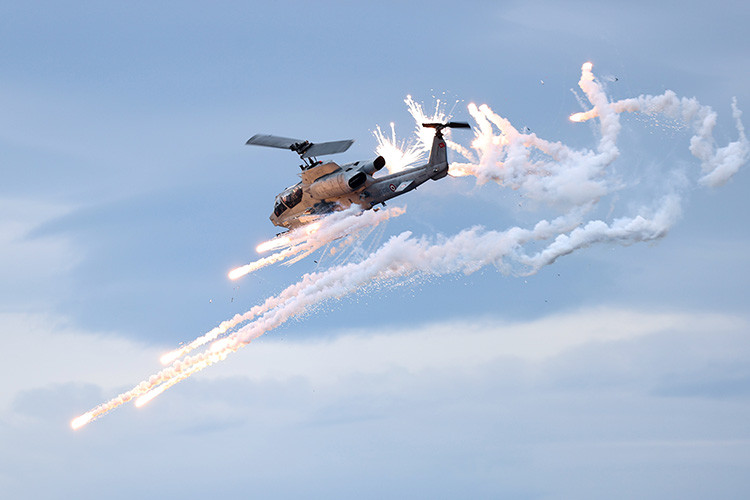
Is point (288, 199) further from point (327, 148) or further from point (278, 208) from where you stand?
point (327, 148)

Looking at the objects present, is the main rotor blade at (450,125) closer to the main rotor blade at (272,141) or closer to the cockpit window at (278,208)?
the main rotor blade at (272,141)

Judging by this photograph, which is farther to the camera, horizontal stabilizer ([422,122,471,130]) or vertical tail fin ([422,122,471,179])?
vertical tail fin ([422,122,471,179])

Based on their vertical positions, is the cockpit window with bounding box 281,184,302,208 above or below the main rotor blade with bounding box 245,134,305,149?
below

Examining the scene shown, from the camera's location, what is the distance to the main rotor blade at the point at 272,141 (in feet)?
222

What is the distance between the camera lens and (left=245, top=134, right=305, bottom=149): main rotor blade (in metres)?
67.8

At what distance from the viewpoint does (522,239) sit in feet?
207

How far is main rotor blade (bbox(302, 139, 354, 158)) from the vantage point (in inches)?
2463

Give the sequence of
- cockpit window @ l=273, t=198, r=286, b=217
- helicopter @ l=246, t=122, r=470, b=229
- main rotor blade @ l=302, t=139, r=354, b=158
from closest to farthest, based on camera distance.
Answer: main rotor blade @ l=302, t=139, r=354, b=158 < helicopter @ l=246, t=122, r=470, b=229 < cockpit window @ l=273, t=198, r=286, b=217

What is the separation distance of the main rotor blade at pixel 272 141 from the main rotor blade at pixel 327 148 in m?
1.32

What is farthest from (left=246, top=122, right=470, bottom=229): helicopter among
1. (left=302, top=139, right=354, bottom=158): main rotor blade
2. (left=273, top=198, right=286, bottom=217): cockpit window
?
(left=273, top=198, right=286, bottom=217): cockpit window

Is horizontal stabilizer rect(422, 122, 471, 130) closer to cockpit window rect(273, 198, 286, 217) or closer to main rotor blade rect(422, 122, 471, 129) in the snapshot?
main rotor blade rect(422, 122, 471, 129)

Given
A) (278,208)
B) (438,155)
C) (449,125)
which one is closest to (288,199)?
(278,208)

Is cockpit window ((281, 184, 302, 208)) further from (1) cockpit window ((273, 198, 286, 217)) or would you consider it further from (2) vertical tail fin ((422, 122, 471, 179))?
(2) vertical tail fin ((422, 122, 471, 179))

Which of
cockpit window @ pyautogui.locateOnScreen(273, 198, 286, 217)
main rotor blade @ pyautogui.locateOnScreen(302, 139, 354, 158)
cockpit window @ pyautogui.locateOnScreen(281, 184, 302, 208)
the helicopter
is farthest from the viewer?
cockpit window @ pyautogui.locateOnScreen(273, 198, 286, 217)
